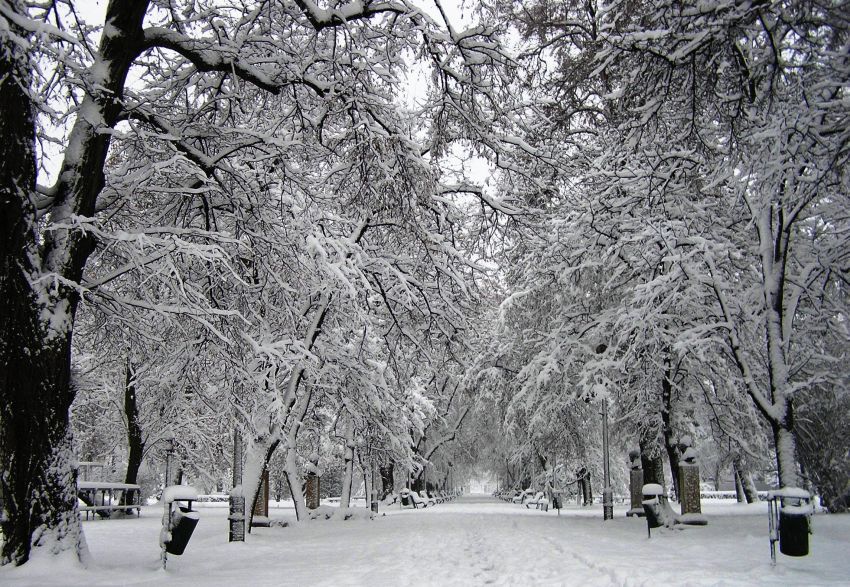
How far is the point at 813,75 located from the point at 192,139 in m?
7.74

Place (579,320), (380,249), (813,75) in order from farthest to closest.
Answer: (579,320) < (380,249) < (813,75)

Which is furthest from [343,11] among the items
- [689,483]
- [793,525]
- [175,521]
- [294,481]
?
[294,481]

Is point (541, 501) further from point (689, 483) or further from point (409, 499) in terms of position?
point (689, 483)

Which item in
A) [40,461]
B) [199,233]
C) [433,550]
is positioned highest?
[199,233]

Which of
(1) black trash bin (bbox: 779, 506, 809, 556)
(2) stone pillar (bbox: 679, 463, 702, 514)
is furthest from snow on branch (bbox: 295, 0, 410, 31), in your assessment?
(2) stone pillar (bbox: 679, 463, 702, 514)

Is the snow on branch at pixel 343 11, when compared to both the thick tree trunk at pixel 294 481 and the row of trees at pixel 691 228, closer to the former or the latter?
the row of trees at pixel 691 228

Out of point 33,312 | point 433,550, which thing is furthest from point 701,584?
point 33,312

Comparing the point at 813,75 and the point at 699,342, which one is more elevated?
the point at 813,75

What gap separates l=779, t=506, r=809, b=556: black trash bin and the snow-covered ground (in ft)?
0.77

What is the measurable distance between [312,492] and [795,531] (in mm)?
17774

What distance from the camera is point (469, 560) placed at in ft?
31.8

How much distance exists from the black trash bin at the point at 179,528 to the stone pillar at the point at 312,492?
1484 centimetres

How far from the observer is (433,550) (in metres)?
11.1

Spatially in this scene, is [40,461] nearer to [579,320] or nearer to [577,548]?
[577,548]
